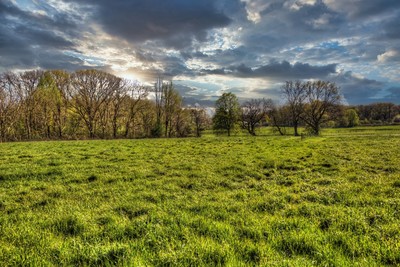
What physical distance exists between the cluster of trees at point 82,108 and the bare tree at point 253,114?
2192 centimetres

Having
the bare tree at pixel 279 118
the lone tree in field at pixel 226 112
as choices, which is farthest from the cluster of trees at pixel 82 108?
the bare tree at pixel 279 118

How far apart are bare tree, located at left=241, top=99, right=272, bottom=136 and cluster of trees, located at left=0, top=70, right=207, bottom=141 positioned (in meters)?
21.9

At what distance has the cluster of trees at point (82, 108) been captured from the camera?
156 feet

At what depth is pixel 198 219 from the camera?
17.0 feet

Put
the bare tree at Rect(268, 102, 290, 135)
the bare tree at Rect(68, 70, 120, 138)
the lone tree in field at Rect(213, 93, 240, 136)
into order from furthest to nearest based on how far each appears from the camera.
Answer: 1. the bare tree at Rect(268, 102, 290, 135)
2. the lone tree in field at Rect(213, 93, 240, 136)
3. the bare tree at Rect(68, 70, 120, 138)

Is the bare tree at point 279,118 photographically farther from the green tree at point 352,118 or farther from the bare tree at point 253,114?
the green tree at point 352,118

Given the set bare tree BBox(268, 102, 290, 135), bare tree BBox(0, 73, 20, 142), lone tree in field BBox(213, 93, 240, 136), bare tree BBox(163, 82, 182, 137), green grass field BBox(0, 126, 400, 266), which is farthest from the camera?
bare tree BBox(268, 102, 290, 135)

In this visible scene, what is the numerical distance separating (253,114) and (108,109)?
49173 millimetres

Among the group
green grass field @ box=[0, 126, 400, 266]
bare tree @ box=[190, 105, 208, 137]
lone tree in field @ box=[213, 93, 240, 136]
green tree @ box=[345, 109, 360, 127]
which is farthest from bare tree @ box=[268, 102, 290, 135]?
green grass field @ box=[0, 126, 400, 266]

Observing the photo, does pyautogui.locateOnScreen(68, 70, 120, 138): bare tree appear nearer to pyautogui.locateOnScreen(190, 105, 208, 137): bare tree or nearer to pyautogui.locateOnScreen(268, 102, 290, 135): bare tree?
pyautogui.locateOnScreen(190, 105, 208, 137): bare tree

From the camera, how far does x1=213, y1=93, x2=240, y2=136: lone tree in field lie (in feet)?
228

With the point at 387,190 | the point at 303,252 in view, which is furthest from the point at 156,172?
the point at 387,190

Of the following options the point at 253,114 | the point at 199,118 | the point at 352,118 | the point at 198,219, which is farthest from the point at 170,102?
the point at 352,118

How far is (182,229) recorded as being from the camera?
471 cm
